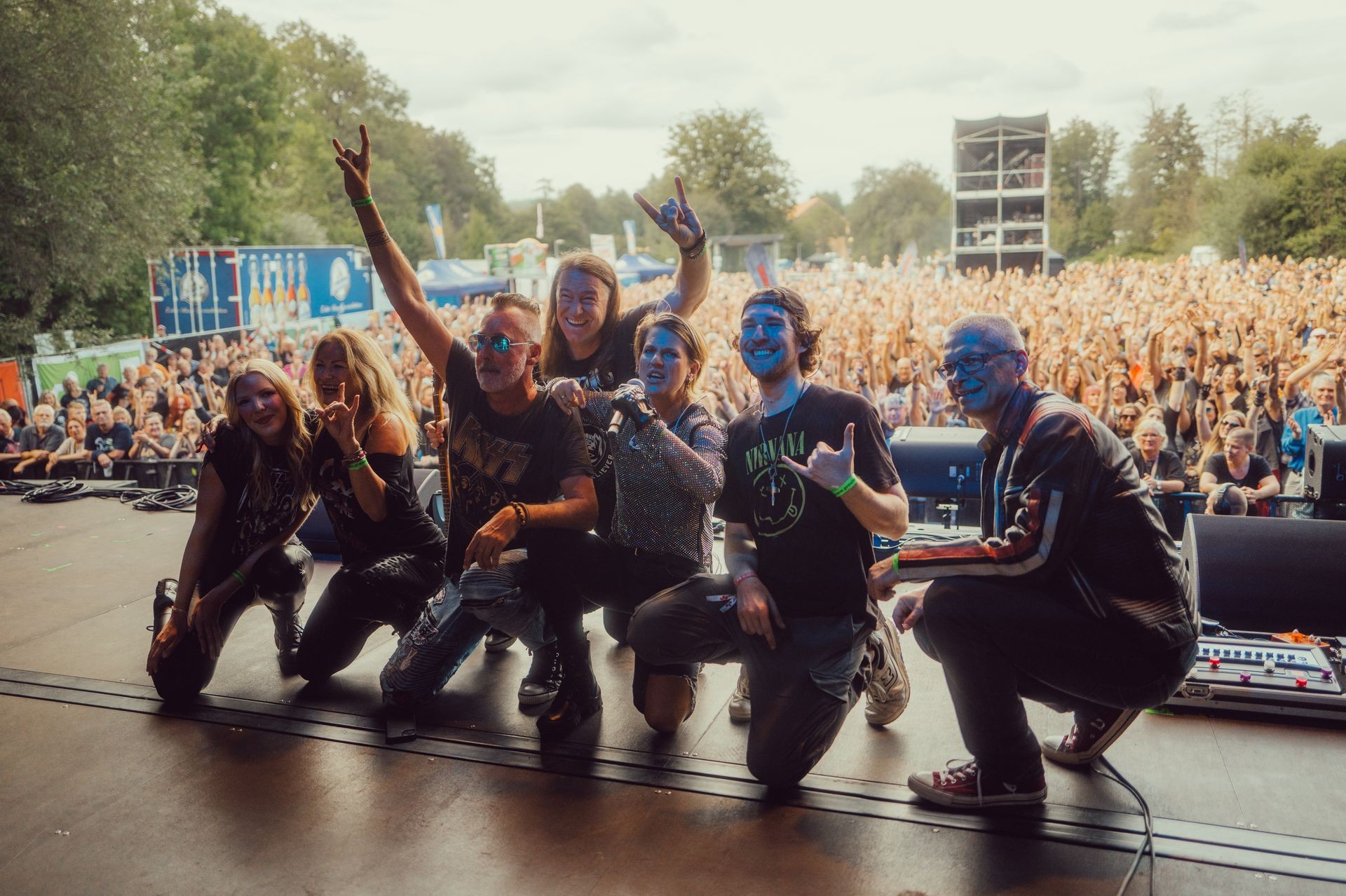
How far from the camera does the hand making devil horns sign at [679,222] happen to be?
3416 mm

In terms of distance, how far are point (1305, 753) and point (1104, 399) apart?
495 cm

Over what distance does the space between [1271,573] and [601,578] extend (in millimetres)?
2200

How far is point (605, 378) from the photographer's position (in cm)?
344

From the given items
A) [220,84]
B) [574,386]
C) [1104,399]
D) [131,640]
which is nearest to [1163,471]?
[1104,399]

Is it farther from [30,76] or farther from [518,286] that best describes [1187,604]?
[518,286]

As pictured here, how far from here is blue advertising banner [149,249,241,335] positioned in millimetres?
20984

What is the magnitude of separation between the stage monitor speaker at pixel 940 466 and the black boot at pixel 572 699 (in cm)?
235

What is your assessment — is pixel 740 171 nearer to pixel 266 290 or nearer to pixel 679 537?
pixel 266 290

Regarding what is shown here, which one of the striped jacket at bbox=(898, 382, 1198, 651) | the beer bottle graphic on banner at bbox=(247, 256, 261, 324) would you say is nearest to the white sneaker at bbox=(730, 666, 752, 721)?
the striped jacket at bbox=(898, 382, 1198, 651)

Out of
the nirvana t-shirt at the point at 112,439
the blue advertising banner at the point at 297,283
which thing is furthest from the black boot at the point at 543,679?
the blue advertising banner at the point at 297,283

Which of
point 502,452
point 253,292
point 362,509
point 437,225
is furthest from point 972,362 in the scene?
→ point 437,225

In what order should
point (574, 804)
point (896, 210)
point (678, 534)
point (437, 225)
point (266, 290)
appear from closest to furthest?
point (574, 804)
point (678, 534)
point (266, 290)
point (437, 225)
point (896, 210)

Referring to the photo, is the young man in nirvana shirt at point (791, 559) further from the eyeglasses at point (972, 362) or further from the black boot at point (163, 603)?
the black boot at point (163, 603)

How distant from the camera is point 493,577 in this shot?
3.03 meters
